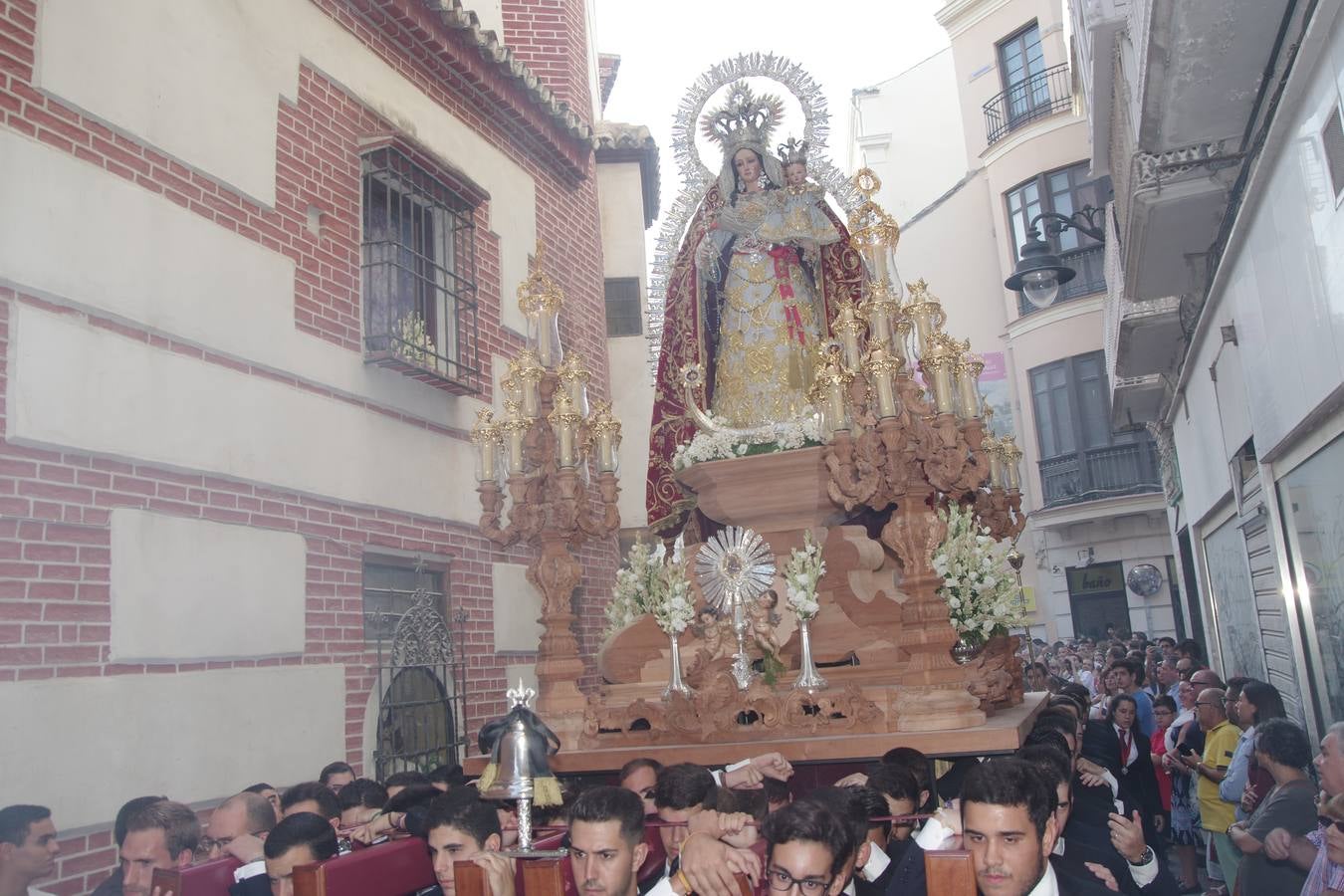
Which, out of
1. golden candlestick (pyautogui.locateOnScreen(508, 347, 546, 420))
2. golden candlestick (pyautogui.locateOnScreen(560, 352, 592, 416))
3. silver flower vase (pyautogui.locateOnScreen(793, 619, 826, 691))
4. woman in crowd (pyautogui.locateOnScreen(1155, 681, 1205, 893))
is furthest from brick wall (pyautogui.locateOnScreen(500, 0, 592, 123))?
woman in crowd (pyautogui.locateOnScreen(1155, 681, 1205, 893))

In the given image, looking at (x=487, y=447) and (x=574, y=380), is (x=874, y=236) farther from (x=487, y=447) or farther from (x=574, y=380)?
(x=487, y=447)

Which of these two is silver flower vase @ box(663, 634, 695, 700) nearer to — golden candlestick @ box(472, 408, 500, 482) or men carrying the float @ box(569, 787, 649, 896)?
golden candlestick @ box(472, 408, 500, 482)

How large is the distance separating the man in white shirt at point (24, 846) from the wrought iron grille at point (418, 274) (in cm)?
351

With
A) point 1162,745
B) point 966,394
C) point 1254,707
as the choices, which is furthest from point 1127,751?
point 966,394

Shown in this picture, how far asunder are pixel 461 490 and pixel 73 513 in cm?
332

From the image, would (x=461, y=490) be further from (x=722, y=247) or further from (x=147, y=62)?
(x=147, y=62)

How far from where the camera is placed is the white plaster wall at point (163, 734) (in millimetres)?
4496

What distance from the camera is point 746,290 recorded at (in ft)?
24.9

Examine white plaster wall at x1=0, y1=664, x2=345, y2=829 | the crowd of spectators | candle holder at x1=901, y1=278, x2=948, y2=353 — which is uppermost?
A: candle holder at x1=901, y1=278, x2=948, y2=353

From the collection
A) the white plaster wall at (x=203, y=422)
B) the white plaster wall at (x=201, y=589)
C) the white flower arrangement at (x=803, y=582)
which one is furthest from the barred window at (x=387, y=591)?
the white flower arrangement at (x=803, y=582)

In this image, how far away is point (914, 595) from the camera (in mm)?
5449

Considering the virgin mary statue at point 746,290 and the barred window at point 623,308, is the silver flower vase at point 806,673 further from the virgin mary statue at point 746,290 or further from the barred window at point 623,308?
the barred window at point 623,308

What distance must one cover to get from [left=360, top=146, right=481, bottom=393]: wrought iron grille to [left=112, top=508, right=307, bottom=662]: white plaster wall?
1.64 m

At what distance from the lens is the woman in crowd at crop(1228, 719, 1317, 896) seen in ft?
14.5
